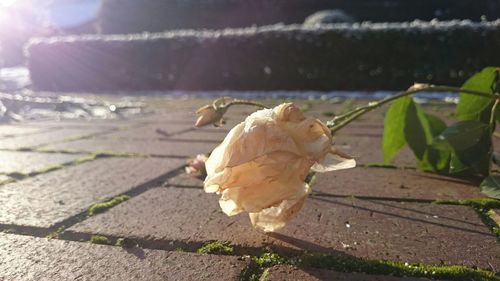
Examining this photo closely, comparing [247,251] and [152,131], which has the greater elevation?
[247,251]

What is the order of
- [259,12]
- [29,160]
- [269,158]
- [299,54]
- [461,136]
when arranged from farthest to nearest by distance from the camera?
1. [259,12]
2. [299,54]
3. [29,160]
4. [461,136]
5. [269,158]

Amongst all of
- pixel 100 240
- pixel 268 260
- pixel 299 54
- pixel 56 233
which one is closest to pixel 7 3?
pixel 299 54

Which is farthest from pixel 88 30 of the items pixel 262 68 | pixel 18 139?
pixel 18 139

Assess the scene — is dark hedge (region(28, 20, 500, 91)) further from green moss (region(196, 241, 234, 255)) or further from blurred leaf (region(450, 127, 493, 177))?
green moss (region(196, 241, 234, 255))

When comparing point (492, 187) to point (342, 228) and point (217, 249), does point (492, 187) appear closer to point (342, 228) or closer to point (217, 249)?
point (342, 228)

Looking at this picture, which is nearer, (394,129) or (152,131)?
(394,129)

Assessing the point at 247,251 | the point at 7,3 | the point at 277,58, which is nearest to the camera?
the point at 247,251
